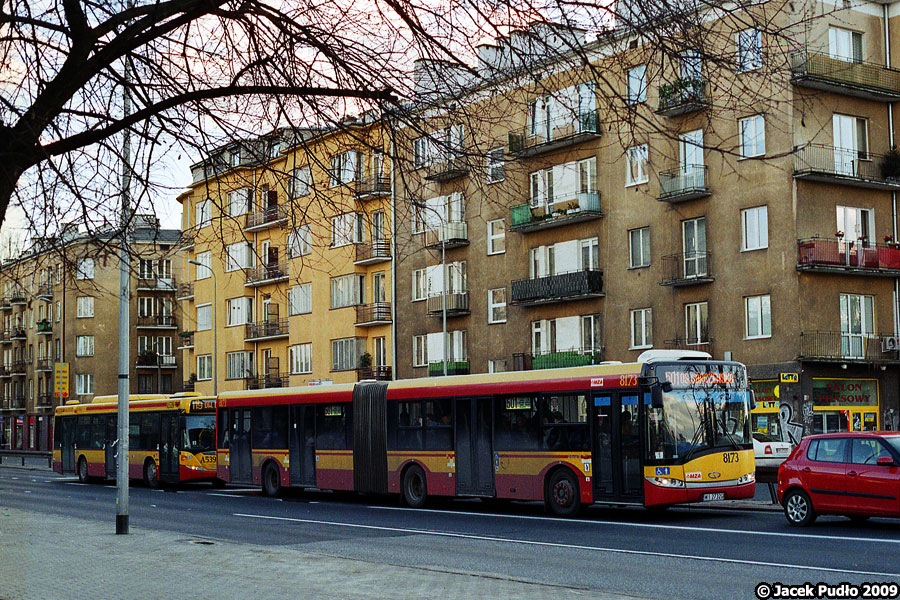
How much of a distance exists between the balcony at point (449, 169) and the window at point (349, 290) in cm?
4991

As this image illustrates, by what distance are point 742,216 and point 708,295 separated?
3.12 m

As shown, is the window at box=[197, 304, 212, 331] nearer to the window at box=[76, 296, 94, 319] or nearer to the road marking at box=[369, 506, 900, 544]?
the window at box=[76, 296, 94, 319]

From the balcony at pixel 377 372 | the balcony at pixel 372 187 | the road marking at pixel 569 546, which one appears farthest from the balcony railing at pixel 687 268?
the balcony at pixel 372 187

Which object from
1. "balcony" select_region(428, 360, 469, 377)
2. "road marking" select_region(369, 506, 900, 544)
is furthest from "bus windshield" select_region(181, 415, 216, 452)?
"balcony" select_region(428, 360, 469, 377)

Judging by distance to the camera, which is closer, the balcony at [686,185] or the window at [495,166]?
the window at [495,166]

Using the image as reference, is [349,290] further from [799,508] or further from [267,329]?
[799,508]

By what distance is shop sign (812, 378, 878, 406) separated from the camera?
40.8 metres

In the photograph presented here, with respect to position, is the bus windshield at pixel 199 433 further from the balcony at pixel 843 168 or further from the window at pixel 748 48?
the window at pixel 748 48

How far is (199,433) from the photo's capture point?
37406 mm

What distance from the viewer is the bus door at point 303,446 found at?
31.3 m

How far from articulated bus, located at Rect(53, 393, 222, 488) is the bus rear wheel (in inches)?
611

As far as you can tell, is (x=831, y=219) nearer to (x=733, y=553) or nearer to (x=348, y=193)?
(x=733, y=553)

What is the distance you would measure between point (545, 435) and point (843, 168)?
21737mm

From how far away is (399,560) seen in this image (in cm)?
1628
